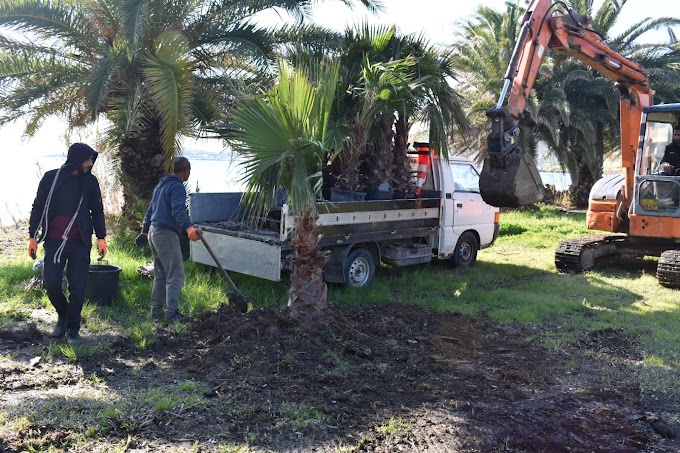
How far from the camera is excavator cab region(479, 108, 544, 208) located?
24.8 feet

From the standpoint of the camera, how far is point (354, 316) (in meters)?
7.41

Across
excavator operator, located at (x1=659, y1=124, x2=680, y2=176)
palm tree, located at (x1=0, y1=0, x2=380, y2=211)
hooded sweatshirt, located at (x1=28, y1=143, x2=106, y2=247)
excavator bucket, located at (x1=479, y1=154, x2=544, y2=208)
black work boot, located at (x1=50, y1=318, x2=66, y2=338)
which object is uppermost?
palm tree, located at (x1=0, y1=0, x2=380, y2=211)

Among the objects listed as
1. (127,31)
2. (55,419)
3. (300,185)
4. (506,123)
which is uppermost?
(127,31)

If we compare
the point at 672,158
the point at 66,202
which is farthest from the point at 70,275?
the point at 672,158

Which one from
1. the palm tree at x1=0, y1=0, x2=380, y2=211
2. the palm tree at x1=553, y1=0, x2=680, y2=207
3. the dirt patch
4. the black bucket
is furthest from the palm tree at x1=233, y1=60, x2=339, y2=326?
the palm tree at x1=553, y1=0, x2=680, y2=207

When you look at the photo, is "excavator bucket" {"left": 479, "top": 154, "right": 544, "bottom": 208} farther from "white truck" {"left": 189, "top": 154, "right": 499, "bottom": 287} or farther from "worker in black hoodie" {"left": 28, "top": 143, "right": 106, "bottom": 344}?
"worker in black hoodie" {"left": 28, "top": 143, "right": 106, "bottom": 344}

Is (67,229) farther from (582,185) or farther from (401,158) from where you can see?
(582,185)

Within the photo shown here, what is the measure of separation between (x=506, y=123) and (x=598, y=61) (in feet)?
11.5

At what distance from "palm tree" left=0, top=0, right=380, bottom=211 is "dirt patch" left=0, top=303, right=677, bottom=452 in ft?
14.8

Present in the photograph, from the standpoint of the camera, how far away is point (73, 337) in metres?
6.25

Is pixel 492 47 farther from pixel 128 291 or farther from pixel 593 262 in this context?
pixel 128 291

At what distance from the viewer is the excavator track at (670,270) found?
31.6ft

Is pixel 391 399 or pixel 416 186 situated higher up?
pixel 416 186

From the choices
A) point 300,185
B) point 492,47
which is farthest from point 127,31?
point 492,47
